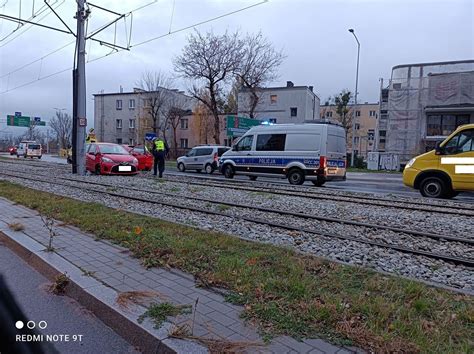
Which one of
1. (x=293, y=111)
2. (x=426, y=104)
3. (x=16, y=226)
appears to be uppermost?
(x=293, y=111)

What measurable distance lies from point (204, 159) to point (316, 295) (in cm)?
2007

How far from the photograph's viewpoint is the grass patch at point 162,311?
274 centimetres

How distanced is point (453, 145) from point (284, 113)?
38.2 meters

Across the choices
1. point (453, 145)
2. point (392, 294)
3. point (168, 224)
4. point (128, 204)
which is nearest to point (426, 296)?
point (392, 294)

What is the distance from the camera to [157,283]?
3510 millimetres

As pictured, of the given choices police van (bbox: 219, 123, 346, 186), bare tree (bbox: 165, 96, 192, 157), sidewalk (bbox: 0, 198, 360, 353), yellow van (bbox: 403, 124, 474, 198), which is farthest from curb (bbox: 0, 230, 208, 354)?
bare tree (bbox: 165, 96, 192, 157)

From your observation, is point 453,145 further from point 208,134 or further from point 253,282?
point 208,134

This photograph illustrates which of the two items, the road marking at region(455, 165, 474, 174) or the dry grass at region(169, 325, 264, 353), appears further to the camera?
the road marking at region(455, 165, 474, 174)

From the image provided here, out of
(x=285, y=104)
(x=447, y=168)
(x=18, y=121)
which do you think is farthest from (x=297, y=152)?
(x=18, y=121)

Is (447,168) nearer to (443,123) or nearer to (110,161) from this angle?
(110,161)

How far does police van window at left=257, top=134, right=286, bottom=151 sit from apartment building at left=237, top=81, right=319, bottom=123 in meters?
29.8

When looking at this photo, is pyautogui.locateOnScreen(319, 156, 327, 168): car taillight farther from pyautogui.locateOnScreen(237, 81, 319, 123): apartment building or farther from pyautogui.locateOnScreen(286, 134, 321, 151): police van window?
pyautogui.locateOnScreen(237, 81, 319, 123): apartment building

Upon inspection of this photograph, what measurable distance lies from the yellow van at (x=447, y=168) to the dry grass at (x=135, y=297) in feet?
36.4

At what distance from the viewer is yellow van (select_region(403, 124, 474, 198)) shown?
35.9 feet
